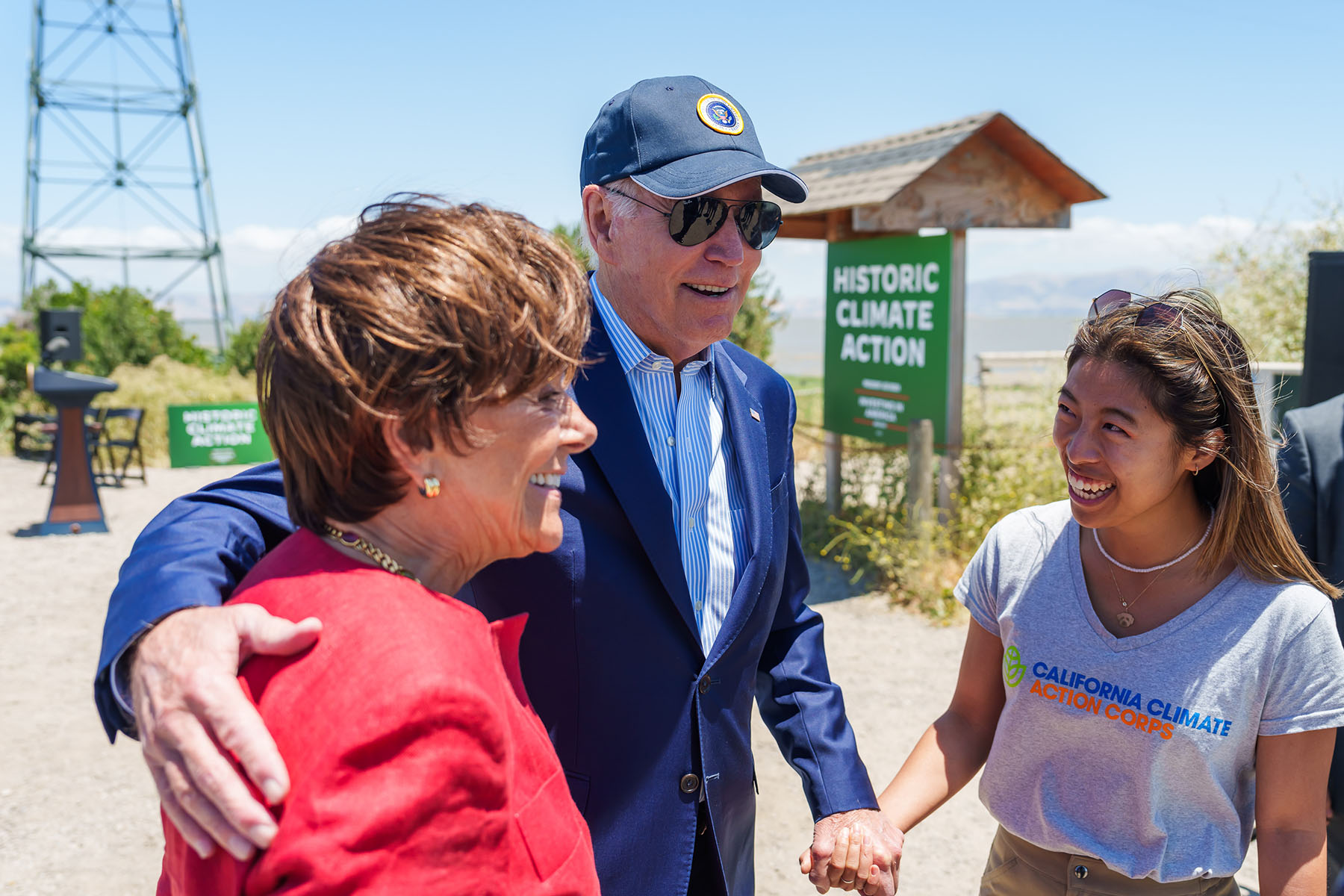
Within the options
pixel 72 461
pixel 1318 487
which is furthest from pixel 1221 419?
pixel 72 461

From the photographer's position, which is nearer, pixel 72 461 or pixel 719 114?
pixel 719 114

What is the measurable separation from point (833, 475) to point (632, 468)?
6.31m

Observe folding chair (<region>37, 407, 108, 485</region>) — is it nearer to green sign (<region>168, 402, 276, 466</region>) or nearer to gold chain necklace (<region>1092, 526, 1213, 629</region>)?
green sign (<region>168, 402, 276, 466</region>)

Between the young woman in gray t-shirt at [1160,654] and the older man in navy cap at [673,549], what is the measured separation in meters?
0.29

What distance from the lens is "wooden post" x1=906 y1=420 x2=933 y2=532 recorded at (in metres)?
6.61

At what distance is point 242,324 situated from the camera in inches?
758

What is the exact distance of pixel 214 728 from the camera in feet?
3.08

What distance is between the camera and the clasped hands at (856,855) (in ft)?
6.05

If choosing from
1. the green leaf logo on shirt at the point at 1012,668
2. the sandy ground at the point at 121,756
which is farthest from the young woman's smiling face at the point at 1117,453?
the sandy ground at the point at 121,756

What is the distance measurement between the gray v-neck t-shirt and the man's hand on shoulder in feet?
4.72

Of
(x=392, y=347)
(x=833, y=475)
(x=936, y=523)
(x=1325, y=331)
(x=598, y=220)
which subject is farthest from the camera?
(x=833, y=475)

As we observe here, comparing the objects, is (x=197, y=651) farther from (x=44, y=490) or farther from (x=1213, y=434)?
(x=44, y=490)

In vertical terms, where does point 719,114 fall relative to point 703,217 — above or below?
above

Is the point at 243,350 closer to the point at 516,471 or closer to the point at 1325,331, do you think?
the point at 1325,331
